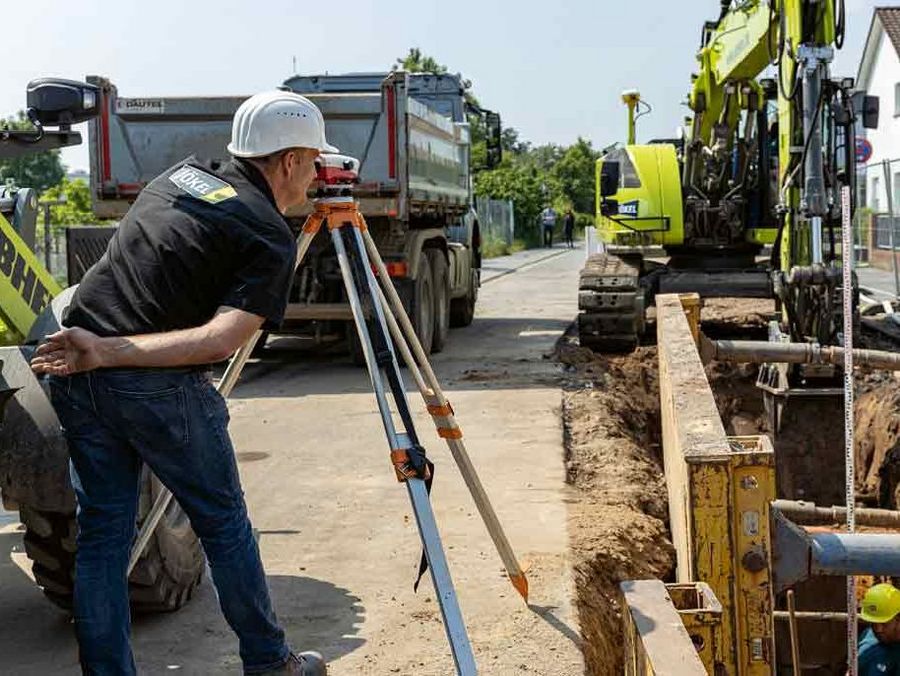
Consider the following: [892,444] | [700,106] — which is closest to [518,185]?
[700,106]

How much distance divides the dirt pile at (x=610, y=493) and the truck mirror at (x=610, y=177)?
8.95 ft

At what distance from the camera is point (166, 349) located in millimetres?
3660

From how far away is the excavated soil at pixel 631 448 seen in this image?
6.23 meters

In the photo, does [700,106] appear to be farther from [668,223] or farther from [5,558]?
[5,558]

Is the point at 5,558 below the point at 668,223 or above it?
below

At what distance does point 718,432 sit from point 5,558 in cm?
369

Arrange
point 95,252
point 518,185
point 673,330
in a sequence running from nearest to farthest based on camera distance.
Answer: point 95,252, point 673,330, point 518,185

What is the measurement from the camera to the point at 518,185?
5478cm

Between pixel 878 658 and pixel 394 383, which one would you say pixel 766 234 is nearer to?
pixel 878 658

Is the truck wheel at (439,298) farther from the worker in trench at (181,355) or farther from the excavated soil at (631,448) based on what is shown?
the worker in trench at (181,355)

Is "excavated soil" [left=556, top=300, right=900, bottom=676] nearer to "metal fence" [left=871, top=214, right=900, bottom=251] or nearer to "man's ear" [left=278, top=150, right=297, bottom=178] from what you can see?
"man's ear" [left=278, top=150, right=297, bottom=178]

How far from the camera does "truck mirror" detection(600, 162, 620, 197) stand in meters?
15.0

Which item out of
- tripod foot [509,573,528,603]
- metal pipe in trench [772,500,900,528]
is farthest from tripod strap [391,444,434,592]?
metal pipe in trench [772,500,900,528]

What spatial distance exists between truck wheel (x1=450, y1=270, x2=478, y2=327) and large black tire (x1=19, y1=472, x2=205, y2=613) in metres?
11.5
